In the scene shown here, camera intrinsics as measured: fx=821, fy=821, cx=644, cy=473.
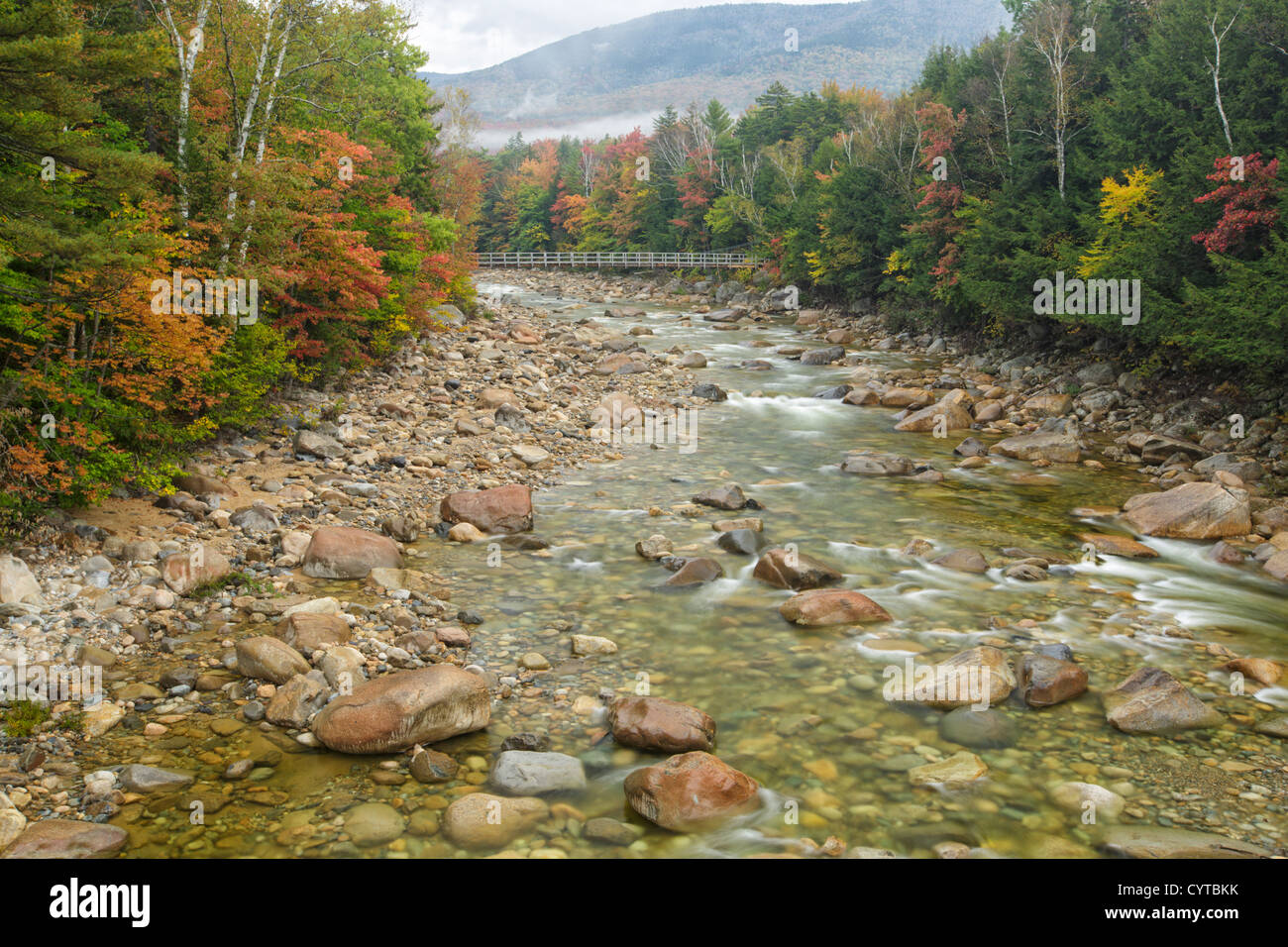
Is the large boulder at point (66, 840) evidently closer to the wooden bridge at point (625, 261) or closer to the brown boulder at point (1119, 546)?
the brown boulder at point (1119, 546)

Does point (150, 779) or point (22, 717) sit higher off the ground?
point (22, 717)

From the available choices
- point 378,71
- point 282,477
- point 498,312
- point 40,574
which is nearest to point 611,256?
point 498,312

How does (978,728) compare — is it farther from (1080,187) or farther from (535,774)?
(1080,187)

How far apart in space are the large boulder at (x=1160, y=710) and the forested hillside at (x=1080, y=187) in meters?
10.6

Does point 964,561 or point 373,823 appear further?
point 964,561

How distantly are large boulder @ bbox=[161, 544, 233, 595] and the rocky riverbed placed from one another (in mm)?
48

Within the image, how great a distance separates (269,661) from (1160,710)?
8.11m

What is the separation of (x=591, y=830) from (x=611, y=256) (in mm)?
63664

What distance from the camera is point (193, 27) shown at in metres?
14.4

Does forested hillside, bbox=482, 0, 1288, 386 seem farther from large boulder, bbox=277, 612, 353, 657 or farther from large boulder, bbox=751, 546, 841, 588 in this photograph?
large boulder, bbox=277, 612, 353, 657

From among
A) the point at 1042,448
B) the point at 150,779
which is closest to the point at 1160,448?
the point at 1042,448

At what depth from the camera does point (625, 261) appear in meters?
64.9

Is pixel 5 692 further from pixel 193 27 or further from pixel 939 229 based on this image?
pixel 939 229

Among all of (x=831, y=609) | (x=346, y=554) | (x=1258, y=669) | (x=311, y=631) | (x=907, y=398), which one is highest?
(x=907, y=398)
